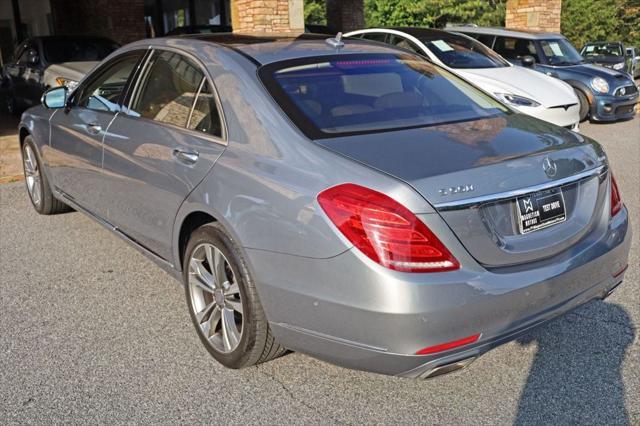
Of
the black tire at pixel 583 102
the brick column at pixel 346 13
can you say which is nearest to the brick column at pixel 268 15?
the black tire at pixel 583 102

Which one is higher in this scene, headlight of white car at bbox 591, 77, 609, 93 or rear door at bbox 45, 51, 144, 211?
rear door at bbox 45, 51, 144, 211

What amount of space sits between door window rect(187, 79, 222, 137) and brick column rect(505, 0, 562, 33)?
50.7 ft

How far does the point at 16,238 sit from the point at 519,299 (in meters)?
4.19

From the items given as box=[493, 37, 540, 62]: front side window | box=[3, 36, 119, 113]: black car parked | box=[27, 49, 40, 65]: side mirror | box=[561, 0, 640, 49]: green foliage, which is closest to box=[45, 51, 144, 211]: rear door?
box=[3, 36, 119, 113]: black car parked

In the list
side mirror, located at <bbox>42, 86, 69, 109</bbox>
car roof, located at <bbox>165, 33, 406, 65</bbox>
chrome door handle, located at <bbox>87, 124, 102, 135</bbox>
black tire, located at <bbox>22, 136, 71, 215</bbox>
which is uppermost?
car roof, located at <bbox>165, 33, 406, 65</bbox>

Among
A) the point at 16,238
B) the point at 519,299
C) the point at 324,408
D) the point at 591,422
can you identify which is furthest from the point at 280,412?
the point at 16,238

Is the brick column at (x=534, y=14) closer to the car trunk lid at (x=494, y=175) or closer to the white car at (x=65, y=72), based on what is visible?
the white car at (x=65, y=72)

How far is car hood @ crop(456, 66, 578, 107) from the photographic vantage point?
27.4 ft

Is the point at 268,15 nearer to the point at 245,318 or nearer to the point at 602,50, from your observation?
the point at 245,318

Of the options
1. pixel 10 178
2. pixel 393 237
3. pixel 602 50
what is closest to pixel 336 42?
pixel 393 237

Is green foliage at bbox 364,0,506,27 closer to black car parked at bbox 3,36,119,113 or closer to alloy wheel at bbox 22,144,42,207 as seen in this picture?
black car parked at bbox 3,36,119,113

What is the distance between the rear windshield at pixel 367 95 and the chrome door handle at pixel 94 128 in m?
1.51

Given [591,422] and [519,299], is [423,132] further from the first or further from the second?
[591,422]

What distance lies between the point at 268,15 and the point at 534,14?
8.93 metres
